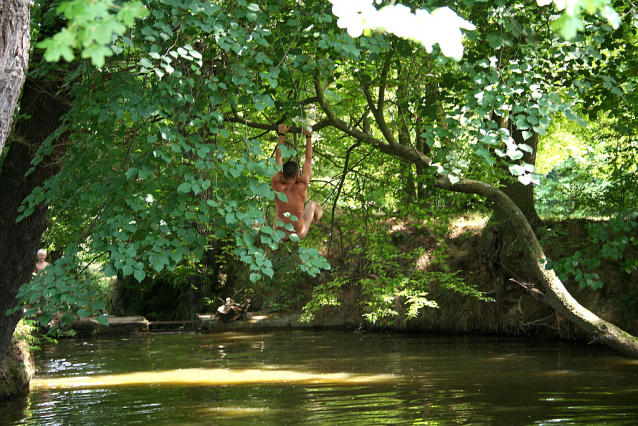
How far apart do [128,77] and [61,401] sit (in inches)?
268

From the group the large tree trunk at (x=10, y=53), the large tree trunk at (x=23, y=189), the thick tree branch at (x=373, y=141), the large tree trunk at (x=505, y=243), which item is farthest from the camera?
the large tree trunk at (x=505, y=243)

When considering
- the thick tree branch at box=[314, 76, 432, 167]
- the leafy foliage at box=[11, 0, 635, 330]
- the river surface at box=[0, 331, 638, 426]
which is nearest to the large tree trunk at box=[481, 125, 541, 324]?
the river surface at box=[0, 331, 638, 426]

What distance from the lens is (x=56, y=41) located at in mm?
1817

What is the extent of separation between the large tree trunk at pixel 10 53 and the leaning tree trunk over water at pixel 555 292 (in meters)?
5.84

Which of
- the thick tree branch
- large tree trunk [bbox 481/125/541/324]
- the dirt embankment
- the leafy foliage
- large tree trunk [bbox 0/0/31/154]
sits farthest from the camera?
large tree trunk [bbox 481/125/541/324]

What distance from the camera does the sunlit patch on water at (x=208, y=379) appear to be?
1089 centimetres

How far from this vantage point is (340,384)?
10383 millimetres

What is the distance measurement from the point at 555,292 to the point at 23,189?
6.70 meters

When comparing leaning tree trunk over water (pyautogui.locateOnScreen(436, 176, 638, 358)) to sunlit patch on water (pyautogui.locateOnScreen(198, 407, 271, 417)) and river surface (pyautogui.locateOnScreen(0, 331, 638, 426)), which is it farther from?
sunlit patch on water (pyautogui.locateOnScreen(198, 407, 271, 417))

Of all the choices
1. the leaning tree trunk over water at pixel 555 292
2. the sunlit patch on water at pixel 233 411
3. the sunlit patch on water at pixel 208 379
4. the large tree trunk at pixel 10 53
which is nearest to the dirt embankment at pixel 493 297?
the sunlit patch on water at pixel 208 379

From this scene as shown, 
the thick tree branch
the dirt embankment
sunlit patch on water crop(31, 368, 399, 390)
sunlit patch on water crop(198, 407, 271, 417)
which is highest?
the thick tree branch

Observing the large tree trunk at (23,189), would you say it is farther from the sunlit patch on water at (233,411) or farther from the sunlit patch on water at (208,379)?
the sunlit patch on water at (208,379)

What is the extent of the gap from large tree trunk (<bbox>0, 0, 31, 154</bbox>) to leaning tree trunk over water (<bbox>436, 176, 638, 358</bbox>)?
5.84 metres

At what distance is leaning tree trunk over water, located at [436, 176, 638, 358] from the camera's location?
8328 millimetres
